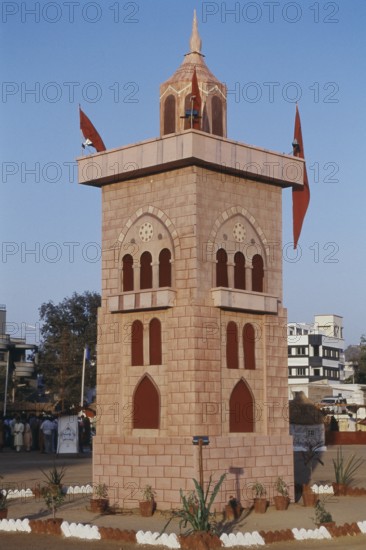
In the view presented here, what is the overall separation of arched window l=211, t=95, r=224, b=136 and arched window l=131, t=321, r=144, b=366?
219 inches

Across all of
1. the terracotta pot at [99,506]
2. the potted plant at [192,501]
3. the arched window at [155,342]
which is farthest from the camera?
the arched window at [155,342]

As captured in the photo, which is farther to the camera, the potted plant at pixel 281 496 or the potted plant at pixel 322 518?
the potted plant at pixel 281 496

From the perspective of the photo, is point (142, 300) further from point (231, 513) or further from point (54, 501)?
point (231, 513)

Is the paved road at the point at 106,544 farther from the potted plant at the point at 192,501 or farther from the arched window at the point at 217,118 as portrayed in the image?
the arched window at the point at 217,118

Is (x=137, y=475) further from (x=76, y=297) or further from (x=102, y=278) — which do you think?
(x=76, y=297)

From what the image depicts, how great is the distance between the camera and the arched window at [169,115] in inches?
923

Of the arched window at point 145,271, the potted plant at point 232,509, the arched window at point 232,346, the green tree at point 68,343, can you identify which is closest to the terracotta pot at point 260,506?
the potted plant at point 232,509

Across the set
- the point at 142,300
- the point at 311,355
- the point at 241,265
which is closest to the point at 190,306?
the point at 142,300

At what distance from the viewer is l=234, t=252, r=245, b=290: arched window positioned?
2308cm

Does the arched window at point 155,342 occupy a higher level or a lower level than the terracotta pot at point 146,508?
higher

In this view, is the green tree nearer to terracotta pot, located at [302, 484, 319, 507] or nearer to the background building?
the background building

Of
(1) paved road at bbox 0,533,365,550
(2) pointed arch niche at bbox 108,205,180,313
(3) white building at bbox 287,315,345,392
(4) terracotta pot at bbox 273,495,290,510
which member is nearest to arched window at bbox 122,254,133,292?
(2) pointed arch niche at bbox 108,205,180,313

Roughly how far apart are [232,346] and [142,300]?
259 cm

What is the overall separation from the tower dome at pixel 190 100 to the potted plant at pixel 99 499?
944cm
